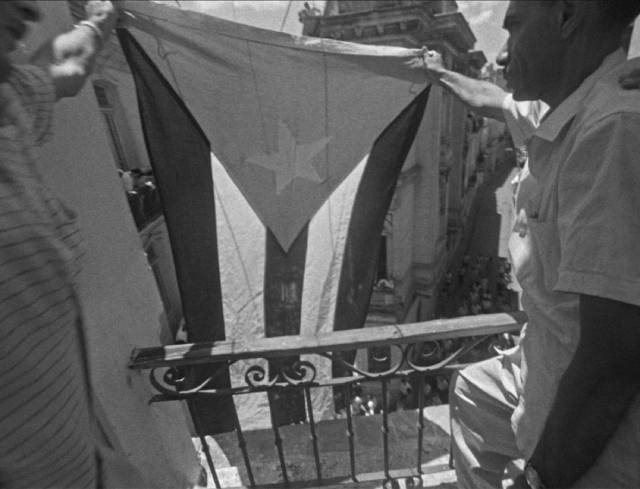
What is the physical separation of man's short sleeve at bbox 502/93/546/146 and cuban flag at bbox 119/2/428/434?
2.12ft

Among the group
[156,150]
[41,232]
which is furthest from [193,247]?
[41,232]

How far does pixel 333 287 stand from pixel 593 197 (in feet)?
5.42

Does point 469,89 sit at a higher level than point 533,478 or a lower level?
higher

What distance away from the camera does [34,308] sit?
91 centimetres

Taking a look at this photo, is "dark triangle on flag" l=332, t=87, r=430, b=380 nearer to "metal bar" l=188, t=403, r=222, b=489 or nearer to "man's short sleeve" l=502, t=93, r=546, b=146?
"man's short sleeve" l=502, t=93, r=546, b=146

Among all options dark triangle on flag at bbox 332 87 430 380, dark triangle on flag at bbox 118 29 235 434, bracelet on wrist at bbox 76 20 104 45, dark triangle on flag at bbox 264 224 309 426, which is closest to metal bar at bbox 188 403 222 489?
dark triangle on flag at bbox 118 29 235 434

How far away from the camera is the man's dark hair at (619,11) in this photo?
0.95 m

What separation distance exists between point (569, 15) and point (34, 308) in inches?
67.4

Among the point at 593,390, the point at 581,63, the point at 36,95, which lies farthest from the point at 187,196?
the point at 593,390

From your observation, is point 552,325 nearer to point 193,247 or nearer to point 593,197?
point 593,197

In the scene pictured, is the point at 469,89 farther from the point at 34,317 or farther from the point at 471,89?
the point at 34,317

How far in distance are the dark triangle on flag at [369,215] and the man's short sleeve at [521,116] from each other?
2.09ft

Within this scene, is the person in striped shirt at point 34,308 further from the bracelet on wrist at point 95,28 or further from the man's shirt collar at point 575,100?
the man's shirt collar at point 575,100

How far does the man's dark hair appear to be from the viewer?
3.12 ft
